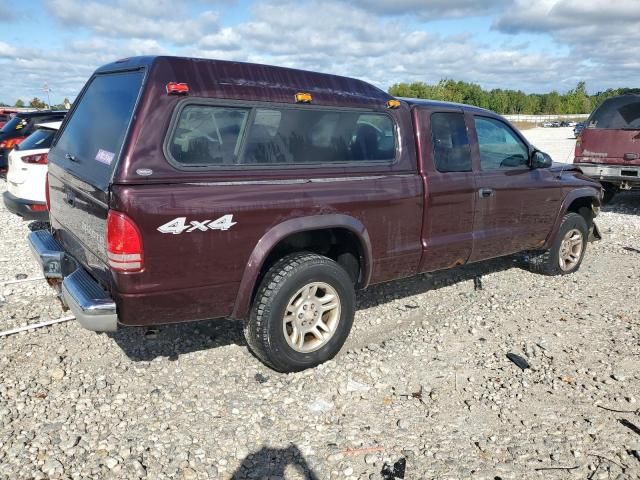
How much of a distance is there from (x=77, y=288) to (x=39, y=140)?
4.48 metres

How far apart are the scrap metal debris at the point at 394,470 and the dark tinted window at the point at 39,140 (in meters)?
5.99

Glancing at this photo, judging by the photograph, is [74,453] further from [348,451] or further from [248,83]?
[248,83]

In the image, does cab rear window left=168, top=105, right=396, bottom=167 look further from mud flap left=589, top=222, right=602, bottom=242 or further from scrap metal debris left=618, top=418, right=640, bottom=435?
mud flap left=589, top=222, right=602, bottom=242

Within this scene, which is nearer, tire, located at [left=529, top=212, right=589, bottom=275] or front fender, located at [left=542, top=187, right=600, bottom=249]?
front fender, located at [left=542, top=187, right=600, bottom=249]

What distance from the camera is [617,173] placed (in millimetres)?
9391

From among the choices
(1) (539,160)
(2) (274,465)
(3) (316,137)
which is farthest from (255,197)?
(1) (539,160)

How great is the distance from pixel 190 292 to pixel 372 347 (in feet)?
5.47

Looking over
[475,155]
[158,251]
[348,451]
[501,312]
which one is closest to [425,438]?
[348,451]

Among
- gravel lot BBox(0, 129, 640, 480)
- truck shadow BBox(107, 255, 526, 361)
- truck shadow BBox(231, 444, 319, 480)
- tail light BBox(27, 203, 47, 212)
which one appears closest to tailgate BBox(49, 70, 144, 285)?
truck shadow BBox(107, 255, 526, 361)

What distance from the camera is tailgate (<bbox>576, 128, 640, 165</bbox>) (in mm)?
9258

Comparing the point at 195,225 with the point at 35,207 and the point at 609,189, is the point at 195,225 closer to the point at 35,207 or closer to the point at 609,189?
the point at 35,207

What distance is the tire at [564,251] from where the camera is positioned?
20.0 ft

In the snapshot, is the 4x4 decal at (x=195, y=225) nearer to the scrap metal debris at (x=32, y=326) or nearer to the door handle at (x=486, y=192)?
the scrap metal debris at (x=32, y=326)

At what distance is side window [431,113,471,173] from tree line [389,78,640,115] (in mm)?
75240
